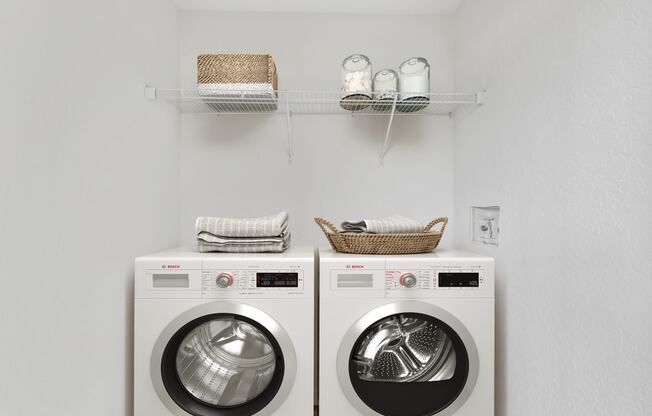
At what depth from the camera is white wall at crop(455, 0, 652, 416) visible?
42.3 inches

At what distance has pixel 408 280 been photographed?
5.63ft

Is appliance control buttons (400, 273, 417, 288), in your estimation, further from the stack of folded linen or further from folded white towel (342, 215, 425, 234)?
the stack of folded linen

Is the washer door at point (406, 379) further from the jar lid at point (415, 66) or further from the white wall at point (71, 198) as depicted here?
the jar lid at point (415, 66)

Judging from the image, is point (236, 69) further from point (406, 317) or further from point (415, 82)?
point (406, 317)

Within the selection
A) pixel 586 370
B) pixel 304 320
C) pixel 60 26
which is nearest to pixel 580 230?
pixel 586 370

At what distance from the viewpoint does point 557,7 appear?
139 centimetres

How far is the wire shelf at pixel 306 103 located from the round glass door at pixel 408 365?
3.38 ft

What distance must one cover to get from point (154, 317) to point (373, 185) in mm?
1330

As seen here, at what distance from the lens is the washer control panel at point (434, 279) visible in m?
1.73

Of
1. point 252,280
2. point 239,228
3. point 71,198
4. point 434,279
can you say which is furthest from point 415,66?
point 71,198

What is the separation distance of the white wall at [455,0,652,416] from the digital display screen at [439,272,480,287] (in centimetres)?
13

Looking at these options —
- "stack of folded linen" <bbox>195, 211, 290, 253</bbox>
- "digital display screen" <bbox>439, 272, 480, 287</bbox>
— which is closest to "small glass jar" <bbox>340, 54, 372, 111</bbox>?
"stack of folded linen" <bbox>195, 211, 290, 253</bbox>

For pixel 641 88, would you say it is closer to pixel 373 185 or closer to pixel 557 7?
pixel 557 7

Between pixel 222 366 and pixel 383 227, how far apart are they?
0.89m
